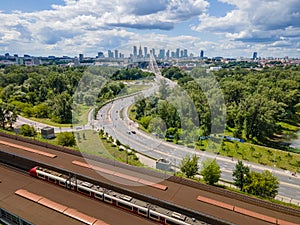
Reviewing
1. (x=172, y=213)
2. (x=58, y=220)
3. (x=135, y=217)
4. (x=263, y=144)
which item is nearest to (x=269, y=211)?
(x=172, y=213)

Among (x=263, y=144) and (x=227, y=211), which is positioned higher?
(x=227, y=211)

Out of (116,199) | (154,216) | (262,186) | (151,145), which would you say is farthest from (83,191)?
(151,145)

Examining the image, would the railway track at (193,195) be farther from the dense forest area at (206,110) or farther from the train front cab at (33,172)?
the dense forest area at (206,110)

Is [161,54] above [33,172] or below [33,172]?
above

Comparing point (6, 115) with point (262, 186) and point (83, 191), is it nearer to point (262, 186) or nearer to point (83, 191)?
point (83, 191)

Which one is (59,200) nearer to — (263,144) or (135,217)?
(135,217)

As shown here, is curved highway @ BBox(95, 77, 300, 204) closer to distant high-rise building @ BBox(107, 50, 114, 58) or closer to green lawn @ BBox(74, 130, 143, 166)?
green lawn @ BBox(74, 130, 143, 166)
